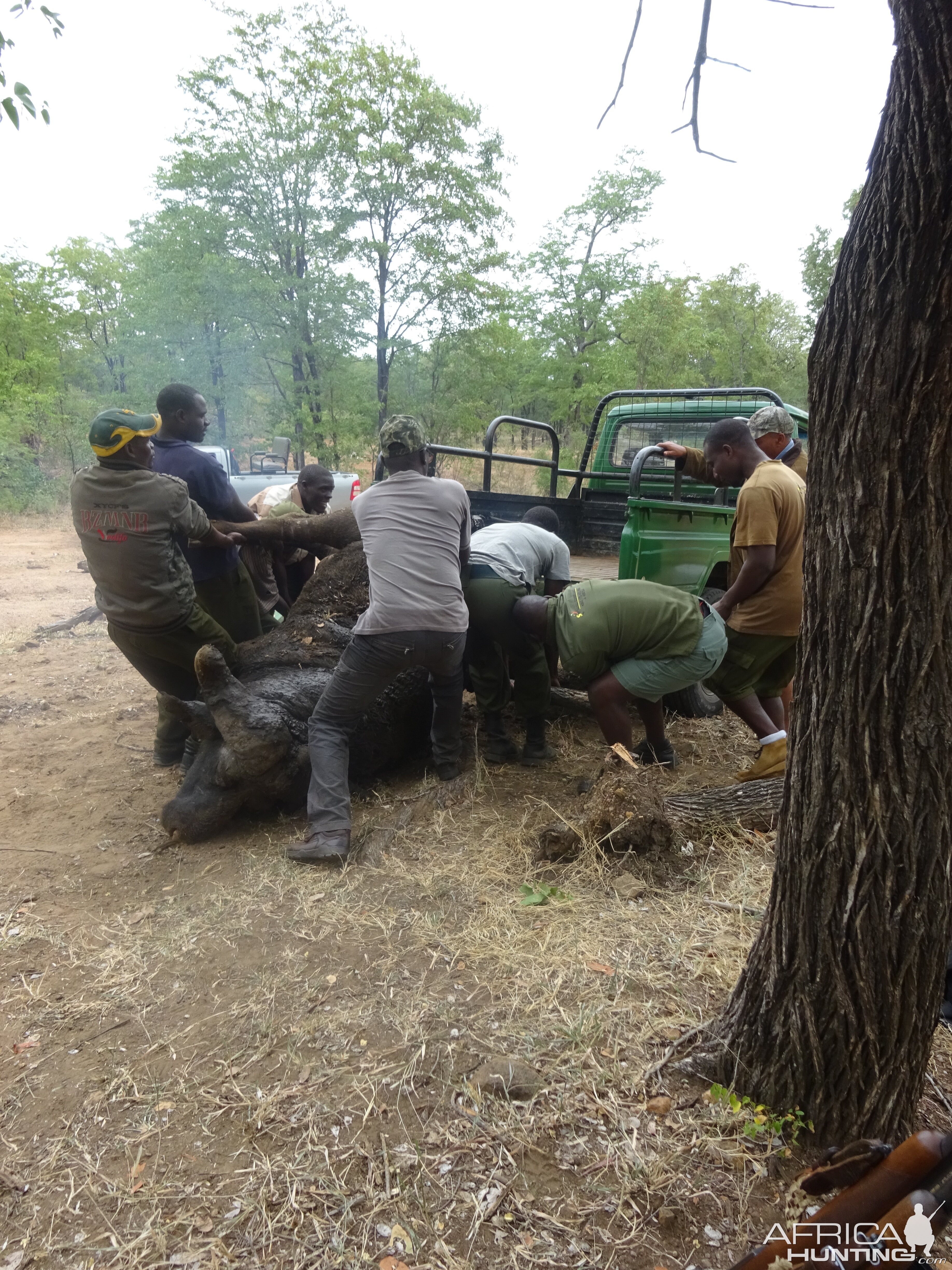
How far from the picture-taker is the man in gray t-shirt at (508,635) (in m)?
4.33

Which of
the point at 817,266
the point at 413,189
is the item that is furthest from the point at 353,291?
the point at 817,266

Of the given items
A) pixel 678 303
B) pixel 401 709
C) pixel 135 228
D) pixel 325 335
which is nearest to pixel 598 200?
pixel 678 303

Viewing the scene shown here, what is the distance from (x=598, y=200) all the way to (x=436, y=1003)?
18838 mm

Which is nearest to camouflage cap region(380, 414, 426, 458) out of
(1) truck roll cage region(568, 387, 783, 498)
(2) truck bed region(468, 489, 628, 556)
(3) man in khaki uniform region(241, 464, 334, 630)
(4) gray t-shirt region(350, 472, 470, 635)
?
(4) gray t-shirt region(350, 472, 470, 635)

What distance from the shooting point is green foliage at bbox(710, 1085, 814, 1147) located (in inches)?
74.9

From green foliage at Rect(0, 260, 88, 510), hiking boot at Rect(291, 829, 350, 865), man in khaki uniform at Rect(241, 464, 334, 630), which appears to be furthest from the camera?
green foliage at Rect(0, 260, 88, 510)

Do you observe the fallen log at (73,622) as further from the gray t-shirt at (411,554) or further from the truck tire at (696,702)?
the truck tire at (696,702)

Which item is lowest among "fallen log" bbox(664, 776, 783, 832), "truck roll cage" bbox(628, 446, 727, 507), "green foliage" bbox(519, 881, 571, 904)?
"green foliage" bbox(519, 881, 571, 904)

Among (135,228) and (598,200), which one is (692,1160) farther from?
(135,228)

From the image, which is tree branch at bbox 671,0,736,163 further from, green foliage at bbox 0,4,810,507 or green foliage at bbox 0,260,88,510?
green foliage at bbox 0,260,88,510

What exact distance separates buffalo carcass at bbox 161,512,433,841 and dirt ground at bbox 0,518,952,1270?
0.24m

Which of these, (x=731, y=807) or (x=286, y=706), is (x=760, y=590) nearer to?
(x=731, y=807)

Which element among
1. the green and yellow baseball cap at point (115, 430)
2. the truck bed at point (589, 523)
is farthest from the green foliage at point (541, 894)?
the truck bed at point (589, 523)

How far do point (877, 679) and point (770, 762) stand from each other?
2520 mm
